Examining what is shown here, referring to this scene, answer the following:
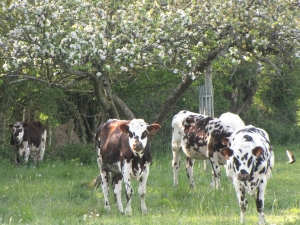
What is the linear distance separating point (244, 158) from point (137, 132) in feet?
6.93

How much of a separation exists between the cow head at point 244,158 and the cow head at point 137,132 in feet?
5.54

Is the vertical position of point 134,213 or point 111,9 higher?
point 111,9

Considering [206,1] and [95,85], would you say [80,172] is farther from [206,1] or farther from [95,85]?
[206,1]

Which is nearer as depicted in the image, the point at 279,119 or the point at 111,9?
the point at 111,9

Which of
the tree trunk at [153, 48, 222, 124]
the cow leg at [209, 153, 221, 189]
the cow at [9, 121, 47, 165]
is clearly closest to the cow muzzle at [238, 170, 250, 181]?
the tree trunk at [153, 48, 222, 124]

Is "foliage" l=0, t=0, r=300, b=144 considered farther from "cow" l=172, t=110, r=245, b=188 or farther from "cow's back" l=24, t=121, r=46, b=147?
"cow's back" l=24, t=121, r=46, b=147

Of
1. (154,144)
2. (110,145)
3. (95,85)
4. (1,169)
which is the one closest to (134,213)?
(110,145)

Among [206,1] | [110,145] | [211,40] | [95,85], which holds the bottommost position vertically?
[110,145]

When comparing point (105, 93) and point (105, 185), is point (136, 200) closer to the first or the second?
point (105, 185)

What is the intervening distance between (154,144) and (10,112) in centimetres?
528

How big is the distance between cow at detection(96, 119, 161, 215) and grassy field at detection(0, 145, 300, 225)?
38cm

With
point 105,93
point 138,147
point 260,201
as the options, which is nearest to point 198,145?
point 105,93

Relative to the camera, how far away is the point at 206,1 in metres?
12.2

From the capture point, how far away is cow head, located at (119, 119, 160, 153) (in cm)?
1033
